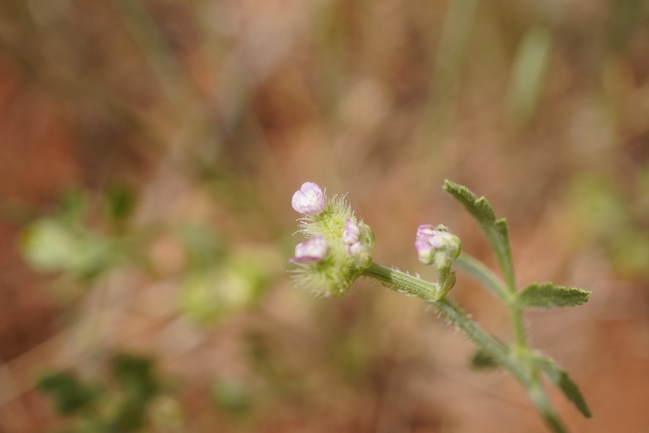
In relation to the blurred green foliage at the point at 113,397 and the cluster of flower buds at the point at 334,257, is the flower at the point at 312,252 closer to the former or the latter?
the cluster of flower buds at the point at 334,257

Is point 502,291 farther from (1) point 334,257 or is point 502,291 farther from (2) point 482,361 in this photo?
(1) point 334,257

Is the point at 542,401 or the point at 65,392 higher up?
the point at 65,392

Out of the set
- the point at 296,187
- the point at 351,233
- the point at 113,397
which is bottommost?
the point at 351,233

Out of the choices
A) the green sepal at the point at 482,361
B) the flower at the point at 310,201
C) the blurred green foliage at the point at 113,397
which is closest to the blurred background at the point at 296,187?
the blurred green foliage at the point at 113,397

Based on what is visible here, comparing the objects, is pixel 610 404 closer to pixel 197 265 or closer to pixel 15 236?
pixel 197 265

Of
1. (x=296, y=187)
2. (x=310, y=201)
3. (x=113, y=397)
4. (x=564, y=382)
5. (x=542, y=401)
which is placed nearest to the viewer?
(x=310, y=201)

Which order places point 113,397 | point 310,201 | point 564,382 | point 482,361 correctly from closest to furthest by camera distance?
point 310,201, point 564,382, point 482,361, point 113,397

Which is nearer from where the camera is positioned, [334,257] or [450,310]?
[334,257]

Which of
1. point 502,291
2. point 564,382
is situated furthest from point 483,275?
point 564,382
